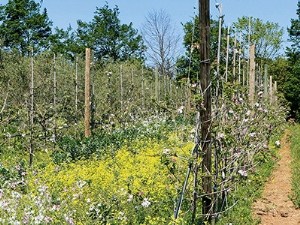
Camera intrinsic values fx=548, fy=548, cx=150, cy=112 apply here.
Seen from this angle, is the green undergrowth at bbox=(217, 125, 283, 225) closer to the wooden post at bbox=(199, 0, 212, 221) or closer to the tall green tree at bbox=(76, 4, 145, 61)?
the wooden post at bbox=(199, 0, 212, 221)

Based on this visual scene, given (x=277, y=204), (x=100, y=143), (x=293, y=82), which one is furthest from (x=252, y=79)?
(x=293, y=82)

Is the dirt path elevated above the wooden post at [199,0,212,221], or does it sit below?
below

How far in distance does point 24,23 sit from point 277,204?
118ft

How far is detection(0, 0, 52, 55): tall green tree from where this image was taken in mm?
40312

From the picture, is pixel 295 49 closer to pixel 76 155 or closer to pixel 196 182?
pixel 76 155

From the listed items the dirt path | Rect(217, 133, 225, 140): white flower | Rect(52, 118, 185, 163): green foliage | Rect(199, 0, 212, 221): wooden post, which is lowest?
the dirt path

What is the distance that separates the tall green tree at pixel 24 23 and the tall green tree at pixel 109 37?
4.68 metres

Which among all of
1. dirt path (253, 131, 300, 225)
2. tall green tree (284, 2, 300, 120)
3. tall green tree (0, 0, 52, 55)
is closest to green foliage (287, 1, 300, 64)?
tall green tree (284, 2, 300, 120)

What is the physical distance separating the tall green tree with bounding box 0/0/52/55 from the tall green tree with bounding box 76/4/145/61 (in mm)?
4676

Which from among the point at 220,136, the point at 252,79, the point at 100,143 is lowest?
the point at 100,143

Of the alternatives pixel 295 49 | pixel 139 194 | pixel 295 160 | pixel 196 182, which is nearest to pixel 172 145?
pixel 196 182

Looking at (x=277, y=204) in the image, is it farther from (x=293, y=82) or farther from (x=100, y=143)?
(x=293, y=82)

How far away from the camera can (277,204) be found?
8.35m

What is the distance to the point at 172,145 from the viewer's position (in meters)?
5.91
